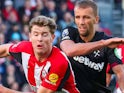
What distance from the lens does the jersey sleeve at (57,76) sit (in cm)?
631

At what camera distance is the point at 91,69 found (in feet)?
23.0

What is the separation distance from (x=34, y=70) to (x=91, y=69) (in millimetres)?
831

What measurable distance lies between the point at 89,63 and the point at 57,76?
74 centimetres

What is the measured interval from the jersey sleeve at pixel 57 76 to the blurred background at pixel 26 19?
17.2ft

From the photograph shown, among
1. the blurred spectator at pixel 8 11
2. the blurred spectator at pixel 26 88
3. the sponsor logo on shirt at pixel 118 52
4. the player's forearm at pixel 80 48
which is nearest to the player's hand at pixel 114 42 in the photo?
the player's forearm at pixel 80 48

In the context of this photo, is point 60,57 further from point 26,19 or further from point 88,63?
point 26,19

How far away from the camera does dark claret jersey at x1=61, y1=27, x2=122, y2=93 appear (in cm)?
697

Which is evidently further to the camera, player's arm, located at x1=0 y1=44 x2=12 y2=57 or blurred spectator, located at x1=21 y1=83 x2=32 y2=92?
blurred spectator, located at x1=21 y1=83 x2=32 y2=92

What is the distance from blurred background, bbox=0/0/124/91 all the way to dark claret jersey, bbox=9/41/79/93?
16.6 feet

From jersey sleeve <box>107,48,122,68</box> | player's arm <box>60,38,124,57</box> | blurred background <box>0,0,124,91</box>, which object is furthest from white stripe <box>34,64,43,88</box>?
blurred background <box>0,0,124,91</box>

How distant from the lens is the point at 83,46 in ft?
A: 20.5

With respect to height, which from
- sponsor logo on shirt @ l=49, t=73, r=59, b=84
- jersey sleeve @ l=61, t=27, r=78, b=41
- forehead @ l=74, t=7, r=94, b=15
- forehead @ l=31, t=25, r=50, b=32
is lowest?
sponsor logo on shirt @ l=49, t=73, r=59, b=84

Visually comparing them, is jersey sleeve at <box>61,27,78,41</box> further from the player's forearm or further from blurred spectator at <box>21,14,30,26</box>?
blurred spectator at <box>21,14,30,26</box>

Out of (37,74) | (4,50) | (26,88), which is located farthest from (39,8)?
(37,74)
